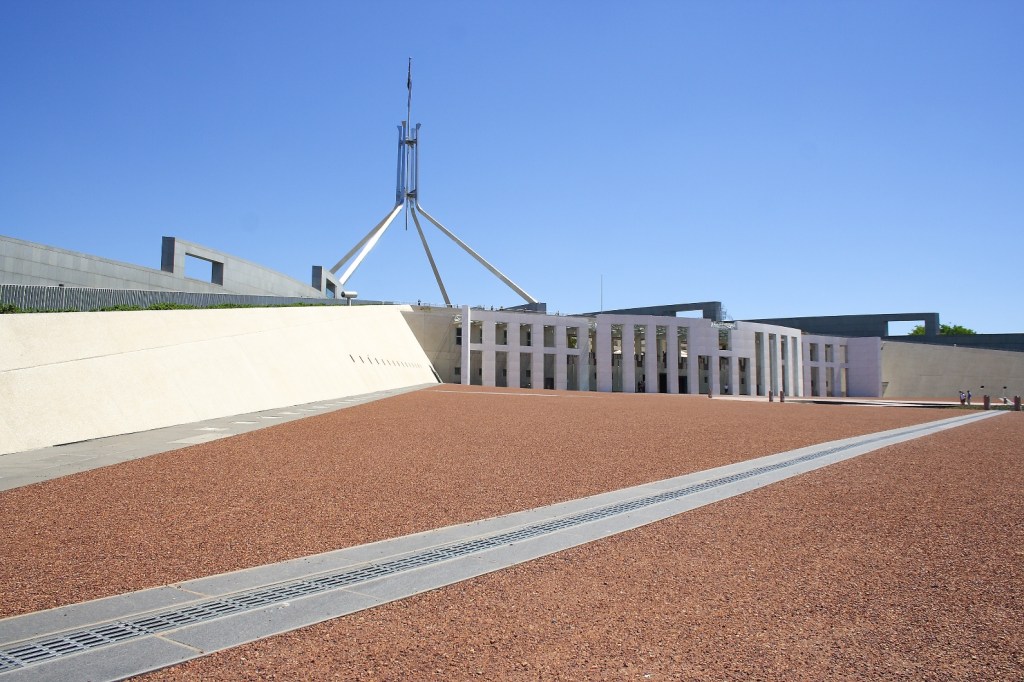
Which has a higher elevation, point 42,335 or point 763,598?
point 42,335

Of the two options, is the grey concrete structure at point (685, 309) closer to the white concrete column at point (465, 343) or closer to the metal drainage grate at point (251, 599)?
the white concrete column at point (465, 343)

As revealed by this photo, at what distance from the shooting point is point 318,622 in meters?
3.64

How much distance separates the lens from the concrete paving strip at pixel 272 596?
321cm

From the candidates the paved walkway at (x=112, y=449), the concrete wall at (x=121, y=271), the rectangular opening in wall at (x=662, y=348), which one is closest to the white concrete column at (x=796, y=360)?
the rectangular opening in wall at (x=662, y=348)

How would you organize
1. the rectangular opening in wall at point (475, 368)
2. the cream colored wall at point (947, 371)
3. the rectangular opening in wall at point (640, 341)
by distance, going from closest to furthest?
the rectangular opening in wall at point (475, 368) < the rectangular opening in wall at point (640, 341) < the cream colored wall at point (947, 371)

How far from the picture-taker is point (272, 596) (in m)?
4.04

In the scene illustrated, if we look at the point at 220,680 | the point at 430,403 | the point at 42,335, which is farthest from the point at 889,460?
the point at 42,335

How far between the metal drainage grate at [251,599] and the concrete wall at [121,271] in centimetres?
2115

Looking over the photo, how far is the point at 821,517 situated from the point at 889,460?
5136 mm

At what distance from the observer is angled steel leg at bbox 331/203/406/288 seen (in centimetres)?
5862

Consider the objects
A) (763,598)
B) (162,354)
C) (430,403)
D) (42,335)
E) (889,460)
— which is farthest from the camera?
(430,403)

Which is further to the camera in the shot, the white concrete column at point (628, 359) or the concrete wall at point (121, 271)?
the white concrete column at point (628, 359)

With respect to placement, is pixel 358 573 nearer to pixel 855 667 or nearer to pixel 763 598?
pixel 763 598

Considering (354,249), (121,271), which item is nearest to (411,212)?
(354,249)
